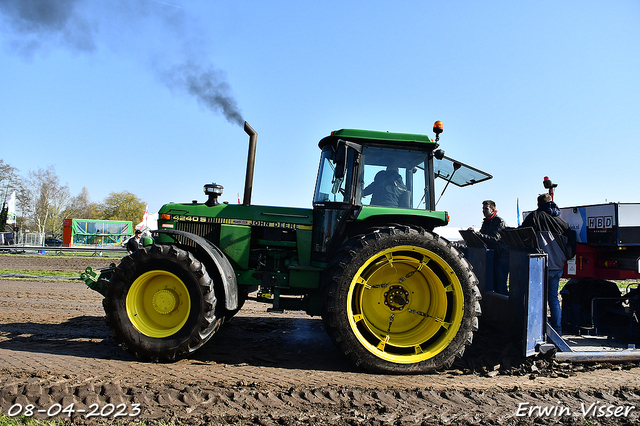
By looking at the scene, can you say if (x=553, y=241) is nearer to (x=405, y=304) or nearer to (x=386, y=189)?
(x=405, y=304)

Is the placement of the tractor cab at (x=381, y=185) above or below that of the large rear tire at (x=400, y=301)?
above

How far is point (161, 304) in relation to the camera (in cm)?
430

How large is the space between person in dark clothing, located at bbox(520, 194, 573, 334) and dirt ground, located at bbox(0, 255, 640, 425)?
0.81m

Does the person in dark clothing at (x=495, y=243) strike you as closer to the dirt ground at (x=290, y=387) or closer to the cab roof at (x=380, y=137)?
the dirt ground at (x=290, y=387)

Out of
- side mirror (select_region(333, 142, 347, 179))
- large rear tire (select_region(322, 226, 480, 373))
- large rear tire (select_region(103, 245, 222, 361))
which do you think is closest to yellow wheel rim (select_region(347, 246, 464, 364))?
large rear tire (select_region(322, 226, 480, 373))

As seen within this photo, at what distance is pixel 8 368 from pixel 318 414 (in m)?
2.90

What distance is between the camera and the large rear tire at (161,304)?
4090 millimetres

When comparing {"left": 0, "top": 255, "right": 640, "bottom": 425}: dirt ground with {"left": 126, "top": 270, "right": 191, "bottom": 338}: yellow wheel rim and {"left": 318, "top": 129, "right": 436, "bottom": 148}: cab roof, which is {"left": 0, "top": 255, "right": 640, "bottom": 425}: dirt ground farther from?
{"left": 318, "top": 129, "right": 436, "bottom": 148}: cab roof

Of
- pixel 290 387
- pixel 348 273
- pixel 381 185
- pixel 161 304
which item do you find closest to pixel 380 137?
pixel 381 185

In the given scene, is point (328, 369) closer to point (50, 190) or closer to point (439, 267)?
point (439, 267)

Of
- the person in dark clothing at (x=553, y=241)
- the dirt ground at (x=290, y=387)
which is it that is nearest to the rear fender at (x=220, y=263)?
the dirt ground at (x=290, y=387)

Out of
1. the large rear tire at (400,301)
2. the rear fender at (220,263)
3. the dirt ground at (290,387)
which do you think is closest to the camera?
the dirt ground at (290,387)

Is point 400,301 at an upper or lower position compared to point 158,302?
upper

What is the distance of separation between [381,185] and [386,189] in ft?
0.22
